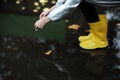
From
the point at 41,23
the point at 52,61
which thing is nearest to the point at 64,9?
the point at 41,23

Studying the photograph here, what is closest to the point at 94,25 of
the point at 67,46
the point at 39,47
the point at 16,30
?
the point at 67,46

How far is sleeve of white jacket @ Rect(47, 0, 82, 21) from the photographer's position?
147 inches

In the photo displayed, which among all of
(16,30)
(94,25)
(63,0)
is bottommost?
(16,30)

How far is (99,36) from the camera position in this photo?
14.1 ft

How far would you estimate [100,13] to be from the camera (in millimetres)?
4340

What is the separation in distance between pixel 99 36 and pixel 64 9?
28.9 inches

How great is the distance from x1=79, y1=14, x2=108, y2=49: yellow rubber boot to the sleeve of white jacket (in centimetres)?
59

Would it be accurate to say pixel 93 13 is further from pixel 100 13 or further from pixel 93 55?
pixel 93 55

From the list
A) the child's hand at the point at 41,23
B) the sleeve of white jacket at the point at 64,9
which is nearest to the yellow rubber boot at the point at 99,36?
the sleeve of white jacket at the point at 64,9

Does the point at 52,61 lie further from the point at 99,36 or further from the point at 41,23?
the point at 99,36

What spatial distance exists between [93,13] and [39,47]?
2.58 ft

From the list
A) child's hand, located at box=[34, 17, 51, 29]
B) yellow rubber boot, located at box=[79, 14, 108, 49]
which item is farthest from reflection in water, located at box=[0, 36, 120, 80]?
child's hand, located at box=[34, 17, 51, 29]

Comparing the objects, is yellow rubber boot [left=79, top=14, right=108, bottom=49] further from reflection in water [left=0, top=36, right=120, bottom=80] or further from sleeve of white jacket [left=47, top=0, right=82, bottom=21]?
sleeve of white jacket [left=47, top=0, right=82, bottom=21]

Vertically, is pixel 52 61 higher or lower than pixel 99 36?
lower
